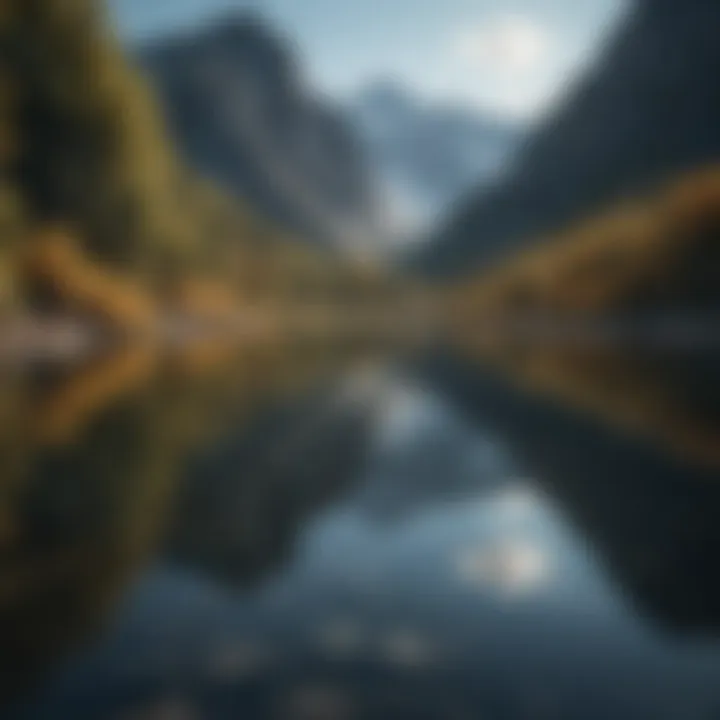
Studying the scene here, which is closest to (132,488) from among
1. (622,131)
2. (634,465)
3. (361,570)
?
(361,570)

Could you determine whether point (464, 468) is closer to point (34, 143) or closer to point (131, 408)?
point (131, 408)

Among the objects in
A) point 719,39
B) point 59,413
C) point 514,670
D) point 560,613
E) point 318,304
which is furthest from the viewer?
point 318,304

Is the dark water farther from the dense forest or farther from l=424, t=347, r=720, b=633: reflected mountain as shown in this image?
the dense forest

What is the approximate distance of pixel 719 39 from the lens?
90875mm

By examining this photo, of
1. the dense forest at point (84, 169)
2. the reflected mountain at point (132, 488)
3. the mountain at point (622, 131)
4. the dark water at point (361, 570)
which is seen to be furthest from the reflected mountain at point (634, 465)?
the mountain at point (622, 131)

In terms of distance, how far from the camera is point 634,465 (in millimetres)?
8977

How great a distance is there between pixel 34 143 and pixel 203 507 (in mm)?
34396

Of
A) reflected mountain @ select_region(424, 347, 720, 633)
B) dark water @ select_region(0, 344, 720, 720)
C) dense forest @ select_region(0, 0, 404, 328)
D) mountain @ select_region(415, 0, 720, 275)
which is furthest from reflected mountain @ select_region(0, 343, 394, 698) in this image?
mountain @ select_region(415, 0, 720, 275)

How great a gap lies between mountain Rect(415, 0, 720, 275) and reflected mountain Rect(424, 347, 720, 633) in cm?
7288

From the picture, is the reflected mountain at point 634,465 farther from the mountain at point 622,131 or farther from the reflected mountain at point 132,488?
the mountain at point 622,131

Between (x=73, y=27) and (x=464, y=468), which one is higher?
(x=73, y=27)

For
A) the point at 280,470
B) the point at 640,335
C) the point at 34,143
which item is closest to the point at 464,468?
the point at 280,470

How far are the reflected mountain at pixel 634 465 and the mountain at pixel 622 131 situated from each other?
2869 inches

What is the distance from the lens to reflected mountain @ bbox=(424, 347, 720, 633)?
5.28m
